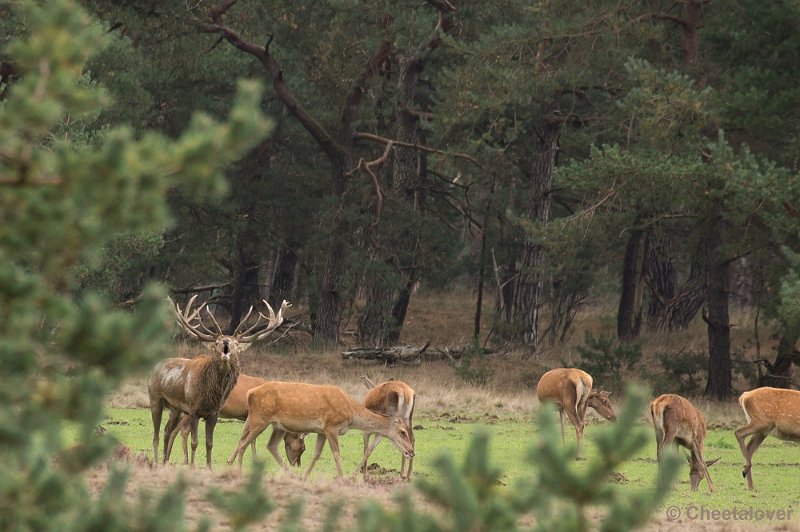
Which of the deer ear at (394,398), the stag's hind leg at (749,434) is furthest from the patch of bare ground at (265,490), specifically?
the stag's hind leg at (749,434)

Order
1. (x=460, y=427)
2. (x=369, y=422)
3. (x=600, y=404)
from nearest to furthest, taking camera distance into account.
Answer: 1. (x=369, y=422)
2. (x=600, y=404)
3. (x=460, y=427)

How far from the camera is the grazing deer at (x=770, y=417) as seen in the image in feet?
51.9

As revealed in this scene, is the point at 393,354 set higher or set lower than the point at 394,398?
Answer: lower

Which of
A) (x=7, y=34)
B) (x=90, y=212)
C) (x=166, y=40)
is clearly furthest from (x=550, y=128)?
(x=90, y=212)

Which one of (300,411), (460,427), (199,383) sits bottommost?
(460,427)

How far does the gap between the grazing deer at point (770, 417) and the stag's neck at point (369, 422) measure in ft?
14.5

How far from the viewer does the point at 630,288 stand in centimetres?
3616

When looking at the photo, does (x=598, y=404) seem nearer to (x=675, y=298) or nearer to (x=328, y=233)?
(x=328, y=233)

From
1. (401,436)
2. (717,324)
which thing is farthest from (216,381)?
(717,324)

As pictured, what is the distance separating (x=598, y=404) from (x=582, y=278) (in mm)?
17371

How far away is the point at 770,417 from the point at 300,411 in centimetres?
572

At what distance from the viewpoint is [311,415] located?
13.8 meters

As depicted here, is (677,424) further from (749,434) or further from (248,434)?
A: (248,434)

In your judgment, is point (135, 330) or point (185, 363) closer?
point (135, 330)
